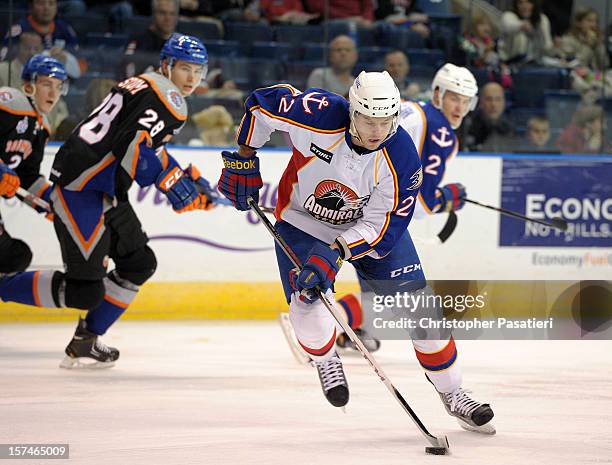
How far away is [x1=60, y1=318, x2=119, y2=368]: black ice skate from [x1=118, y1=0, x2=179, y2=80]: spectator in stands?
6.83ft

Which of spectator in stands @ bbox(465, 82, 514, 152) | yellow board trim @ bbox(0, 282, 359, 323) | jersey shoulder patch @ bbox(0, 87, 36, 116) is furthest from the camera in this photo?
spectator in stands @ bbox(465, 82, 514, 152)

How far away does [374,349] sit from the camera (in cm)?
543

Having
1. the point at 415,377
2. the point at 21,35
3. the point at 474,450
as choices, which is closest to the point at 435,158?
the point at 415,377

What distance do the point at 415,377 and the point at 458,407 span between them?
115cm

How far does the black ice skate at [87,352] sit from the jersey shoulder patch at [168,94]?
3.37 feet

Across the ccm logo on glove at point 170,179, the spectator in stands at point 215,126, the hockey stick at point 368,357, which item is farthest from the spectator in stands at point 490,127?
the hockey stick at point 368,357

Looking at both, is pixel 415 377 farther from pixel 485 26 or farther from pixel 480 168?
pixel 485 26

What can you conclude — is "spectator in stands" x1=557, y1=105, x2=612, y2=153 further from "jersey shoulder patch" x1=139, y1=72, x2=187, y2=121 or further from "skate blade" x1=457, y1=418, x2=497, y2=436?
"skate blade" x1=457, y1=418, x2=497, y2=436

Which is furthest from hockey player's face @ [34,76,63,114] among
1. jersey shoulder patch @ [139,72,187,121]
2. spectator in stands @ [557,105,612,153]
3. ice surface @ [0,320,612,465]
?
spectator in stands @ [557,105,612,153]

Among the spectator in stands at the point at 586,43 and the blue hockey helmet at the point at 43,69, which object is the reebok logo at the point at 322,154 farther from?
the spectator in stands at the point at 586,43

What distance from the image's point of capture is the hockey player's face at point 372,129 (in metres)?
3.25

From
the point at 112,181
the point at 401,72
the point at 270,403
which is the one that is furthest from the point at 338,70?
the point at 270,403

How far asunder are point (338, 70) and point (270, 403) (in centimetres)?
319

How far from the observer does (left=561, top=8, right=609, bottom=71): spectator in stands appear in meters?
7.23
